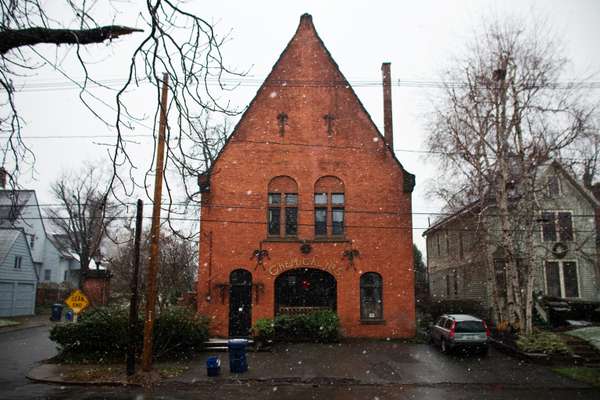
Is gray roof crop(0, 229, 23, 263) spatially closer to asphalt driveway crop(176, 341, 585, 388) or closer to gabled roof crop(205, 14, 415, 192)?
gabled roof crop(205, 14, 415, 192)

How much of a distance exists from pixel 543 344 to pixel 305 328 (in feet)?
31.4

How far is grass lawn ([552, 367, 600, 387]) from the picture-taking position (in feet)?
45.9

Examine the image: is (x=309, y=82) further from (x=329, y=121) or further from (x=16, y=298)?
(x=16, y=298)

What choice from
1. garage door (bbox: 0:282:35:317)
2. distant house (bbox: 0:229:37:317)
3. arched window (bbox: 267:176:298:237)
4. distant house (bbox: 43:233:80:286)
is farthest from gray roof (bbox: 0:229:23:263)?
arched window (bbox: 267:176:298:237)

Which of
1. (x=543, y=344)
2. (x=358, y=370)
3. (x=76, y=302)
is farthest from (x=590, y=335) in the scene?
(x=76, y=302)

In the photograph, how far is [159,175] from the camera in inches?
545

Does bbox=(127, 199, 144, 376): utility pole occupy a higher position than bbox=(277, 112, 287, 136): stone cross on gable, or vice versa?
bbox=(277, 112, 287, 136): stone cross on gable

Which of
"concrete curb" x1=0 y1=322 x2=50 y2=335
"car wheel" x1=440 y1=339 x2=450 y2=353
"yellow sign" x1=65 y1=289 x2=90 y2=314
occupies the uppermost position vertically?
"yellow sign" x1=65 y1=289 x2=90 y2=314

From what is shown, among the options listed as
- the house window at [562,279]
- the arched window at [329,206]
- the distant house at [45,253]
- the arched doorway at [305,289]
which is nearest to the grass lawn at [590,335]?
the house window at [562,279]

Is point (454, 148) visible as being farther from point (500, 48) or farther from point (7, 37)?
point (7, 37)

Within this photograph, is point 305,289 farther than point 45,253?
No

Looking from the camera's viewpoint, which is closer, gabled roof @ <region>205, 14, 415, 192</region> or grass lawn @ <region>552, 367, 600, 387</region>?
grass lawn @ <region>552, 367, 600, 387</region>

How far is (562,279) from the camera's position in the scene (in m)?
28.1

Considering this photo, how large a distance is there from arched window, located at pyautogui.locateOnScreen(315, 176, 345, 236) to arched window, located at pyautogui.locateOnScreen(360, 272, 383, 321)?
2556 mm
